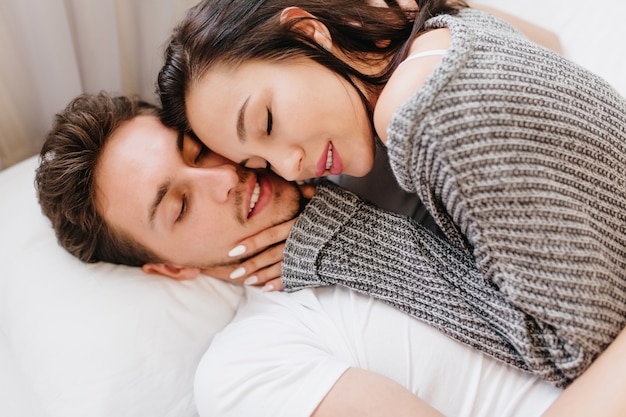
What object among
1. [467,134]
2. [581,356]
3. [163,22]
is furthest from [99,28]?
[581,356]

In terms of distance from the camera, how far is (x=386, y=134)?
0.83 m

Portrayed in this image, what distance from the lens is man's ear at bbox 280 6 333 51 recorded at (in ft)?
3.09

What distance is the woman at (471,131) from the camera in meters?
0.77

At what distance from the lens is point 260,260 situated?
1.13 metres

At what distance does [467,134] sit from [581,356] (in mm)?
369

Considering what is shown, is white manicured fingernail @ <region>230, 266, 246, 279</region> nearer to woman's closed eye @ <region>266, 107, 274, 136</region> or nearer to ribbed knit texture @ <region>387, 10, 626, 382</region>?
woman's closed eye @ <region>266, 107, 274, 136</region>

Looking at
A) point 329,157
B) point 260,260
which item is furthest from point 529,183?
point 260,260

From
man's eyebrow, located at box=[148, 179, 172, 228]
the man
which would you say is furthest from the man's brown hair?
man's eyebrow, located at box=[148, 179, 172, 228]

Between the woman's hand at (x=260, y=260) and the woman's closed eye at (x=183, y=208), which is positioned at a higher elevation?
the woman's closed eye at (x=183, y=208)

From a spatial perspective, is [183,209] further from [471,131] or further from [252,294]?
[471,131]

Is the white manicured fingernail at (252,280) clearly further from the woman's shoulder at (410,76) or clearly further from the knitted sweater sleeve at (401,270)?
the woman's shoulder at (410,76)

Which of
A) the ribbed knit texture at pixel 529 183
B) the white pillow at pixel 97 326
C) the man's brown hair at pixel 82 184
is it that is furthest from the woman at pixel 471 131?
the white pillow at pixel 97 326

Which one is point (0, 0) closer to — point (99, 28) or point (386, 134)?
point (99, 28)

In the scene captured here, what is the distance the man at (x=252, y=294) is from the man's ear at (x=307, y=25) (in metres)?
0.29
